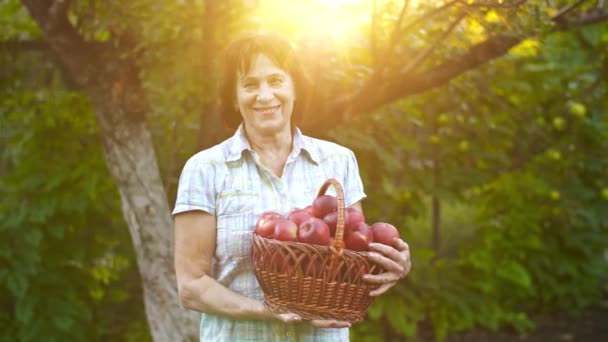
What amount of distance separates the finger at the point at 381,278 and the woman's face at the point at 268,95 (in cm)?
63

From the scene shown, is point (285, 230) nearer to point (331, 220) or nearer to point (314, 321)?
point (331, 220)

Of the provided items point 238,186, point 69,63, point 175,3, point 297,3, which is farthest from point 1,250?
point 238,186

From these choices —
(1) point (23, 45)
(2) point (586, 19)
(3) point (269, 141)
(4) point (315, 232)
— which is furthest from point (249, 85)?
(1) point (23, 45)

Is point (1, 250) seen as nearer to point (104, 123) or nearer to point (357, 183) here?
point (104, 123)

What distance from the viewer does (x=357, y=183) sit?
240 cm

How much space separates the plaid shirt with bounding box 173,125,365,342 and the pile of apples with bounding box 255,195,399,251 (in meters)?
0.11

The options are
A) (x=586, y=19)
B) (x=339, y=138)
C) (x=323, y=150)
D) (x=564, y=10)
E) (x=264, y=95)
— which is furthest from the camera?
(x=339, y=138)

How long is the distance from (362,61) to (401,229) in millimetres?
1681

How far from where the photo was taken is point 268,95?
2266mm

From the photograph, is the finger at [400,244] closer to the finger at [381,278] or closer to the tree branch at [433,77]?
the finger at [381,278]

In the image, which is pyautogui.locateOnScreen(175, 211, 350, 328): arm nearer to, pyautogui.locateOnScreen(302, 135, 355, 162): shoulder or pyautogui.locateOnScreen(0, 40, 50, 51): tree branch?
pyautogui.locateOnScreen(302, 135, 355, 162): shoulder

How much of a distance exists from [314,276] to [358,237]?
20 cm

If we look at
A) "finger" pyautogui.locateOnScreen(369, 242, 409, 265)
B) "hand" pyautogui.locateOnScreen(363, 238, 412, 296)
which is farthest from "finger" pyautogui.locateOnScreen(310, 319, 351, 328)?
"finger" pyautogui.locateOnScreen(369, 242, 409, 265)

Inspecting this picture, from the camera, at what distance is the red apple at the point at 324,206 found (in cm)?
209
